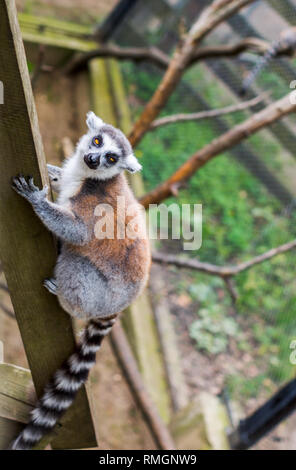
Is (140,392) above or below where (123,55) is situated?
below

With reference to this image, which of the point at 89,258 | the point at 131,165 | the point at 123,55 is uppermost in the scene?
the point at 123,55

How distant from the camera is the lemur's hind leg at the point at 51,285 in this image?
1.36m

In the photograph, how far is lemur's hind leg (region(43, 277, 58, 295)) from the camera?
136cm

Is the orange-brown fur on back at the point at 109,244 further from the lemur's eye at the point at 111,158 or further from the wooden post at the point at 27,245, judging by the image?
the wooden post at the point at 27,245

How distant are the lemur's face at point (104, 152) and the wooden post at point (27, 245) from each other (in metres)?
0.55

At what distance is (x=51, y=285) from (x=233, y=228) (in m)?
3.72

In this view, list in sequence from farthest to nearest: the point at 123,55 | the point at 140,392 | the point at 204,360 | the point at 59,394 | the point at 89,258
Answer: the point at 123,55 < the point at 204,360 < the point at 140,392 < the point at 89,258 < the point at 59,394

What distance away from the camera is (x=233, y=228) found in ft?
15.9

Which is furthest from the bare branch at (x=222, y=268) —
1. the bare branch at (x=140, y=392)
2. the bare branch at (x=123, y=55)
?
the bare branch at (x=123, y=55)

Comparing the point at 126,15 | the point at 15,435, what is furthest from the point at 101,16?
the point at 15,435

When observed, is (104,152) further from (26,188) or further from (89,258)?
(26,188)

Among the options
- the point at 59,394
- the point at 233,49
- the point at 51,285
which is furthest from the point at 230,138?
the point at 59,394

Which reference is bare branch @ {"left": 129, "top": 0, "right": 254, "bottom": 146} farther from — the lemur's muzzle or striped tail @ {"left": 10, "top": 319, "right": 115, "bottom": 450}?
striped tail @ {"left": 10, "top": 319, "right": 115, "bottom": 450}

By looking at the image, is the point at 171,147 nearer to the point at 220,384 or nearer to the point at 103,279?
the point at 220,384
